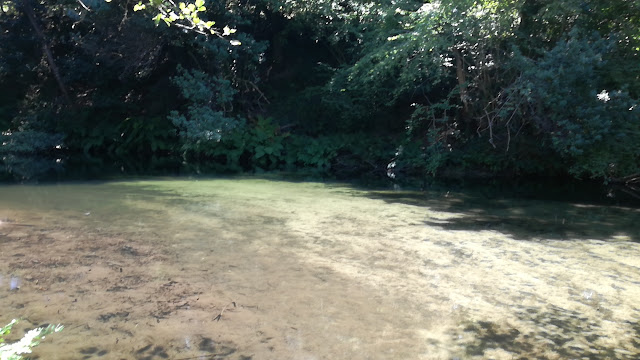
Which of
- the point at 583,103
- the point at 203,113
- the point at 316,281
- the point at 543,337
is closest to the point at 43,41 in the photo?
the point at 203,113

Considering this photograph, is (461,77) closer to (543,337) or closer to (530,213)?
(530,213)

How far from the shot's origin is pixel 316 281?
404 centimetres

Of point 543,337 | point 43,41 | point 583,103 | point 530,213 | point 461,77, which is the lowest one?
point 543,337

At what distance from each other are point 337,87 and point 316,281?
1038 centimetres

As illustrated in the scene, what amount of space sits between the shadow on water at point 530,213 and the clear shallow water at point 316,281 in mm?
57

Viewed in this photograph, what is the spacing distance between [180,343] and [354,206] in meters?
4.77

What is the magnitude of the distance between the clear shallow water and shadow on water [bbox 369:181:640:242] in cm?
6

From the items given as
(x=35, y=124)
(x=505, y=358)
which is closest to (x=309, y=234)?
(x=505, y=358)

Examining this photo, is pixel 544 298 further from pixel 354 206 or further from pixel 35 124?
pixel 35 124

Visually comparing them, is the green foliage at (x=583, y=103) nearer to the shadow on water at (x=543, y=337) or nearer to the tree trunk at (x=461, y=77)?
the tree trunk at (x=461, y=77)

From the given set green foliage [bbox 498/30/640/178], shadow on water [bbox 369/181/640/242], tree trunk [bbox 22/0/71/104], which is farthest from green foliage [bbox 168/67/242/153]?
green foliage [bbox 498/30/640/178]

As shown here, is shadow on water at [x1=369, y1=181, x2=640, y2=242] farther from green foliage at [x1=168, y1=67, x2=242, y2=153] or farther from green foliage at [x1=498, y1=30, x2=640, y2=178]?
green foliage at [x1=168, y1=67, x2=242, y2=153]

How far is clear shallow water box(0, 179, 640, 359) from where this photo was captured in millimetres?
3010

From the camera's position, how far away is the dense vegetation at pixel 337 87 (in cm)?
908
